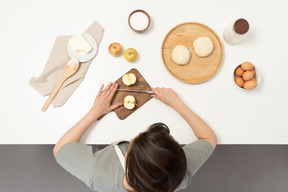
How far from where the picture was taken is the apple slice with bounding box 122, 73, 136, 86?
2.49 feet

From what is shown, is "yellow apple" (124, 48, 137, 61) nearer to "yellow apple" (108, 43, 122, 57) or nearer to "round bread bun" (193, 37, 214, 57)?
"yellow apple" (108, 43, 122, 57)

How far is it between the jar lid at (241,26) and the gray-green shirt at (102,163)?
419 millimetres

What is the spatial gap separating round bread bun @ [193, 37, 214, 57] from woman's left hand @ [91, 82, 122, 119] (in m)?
0.35

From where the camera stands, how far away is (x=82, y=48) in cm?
78

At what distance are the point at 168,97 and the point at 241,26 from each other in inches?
14.3

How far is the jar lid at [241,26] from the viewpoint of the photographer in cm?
70

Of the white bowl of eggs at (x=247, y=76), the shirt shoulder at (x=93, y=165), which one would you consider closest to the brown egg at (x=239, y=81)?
the white bowl of eggs at (x=247, y=76)

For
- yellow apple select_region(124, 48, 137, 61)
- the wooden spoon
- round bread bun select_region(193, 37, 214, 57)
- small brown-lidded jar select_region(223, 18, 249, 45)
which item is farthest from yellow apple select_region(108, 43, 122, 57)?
small brown-lidded jar select_region(223, 18, 249, 45)

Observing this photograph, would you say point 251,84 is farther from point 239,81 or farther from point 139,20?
point 139,20

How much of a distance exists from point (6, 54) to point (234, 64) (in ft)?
3.05

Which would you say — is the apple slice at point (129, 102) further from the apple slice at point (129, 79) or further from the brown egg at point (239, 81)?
the brown egg at point (239, 81)

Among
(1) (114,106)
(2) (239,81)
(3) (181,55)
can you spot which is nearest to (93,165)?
(1) (114,106)

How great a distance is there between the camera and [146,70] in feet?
2.59

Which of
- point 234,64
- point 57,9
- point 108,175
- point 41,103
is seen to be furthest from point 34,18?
point 234,64
